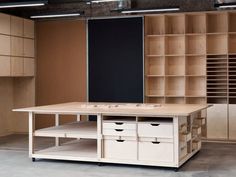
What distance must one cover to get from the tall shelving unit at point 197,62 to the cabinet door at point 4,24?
2891 mm

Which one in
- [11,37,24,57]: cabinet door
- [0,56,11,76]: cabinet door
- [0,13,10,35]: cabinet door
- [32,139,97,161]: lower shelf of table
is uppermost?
[0,13,10,35]: cabinet door

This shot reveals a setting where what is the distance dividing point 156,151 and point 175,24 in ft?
13.1

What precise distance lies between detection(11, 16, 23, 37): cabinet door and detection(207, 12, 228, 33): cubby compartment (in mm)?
4011

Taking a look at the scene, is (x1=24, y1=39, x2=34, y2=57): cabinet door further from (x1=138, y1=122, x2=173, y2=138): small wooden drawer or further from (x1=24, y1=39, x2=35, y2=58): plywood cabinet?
(x1=138, y1=122, x2=173, y2=138): small wooden drawer

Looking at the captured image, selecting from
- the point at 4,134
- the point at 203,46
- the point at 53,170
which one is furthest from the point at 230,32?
the point at 4,134

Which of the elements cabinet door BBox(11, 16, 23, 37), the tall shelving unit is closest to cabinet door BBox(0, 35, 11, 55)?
cabinet door BBox(11, 16, 23, 37)

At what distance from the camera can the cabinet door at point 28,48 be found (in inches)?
376

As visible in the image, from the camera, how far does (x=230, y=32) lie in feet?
28.6

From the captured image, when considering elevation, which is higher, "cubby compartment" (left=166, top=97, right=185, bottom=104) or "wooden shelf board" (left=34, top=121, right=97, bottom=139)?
"cubby compartment" (left=166, top=97, right=185, bottom=104)

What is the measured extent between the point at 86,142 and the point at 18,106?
3138 mm

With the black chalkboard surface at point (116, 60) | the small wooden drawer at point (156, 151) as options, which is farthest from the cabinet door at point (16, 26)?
the small wooden drawer at point (156, 151)

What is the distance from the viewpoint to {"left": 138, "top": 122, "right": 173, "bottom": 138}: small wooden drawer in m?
5.89

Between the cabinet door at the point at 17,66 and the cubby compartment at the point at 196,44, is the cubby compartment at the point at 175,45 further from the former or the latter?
the cabinet door at the point at 17,66

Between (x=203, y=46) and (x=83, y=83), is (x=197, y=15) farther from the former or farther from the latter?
(x=83, y=83)
